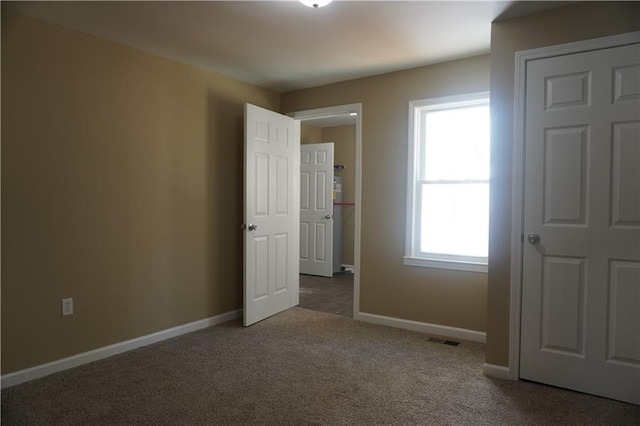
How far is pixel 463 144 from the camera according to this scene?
139 inches

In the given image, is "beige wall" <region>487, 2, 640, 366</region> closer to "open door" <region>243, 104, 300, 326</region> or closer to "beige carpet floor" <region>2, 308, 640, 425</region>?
"beige carpet floor" <region>2, 308, 640, 425</region>

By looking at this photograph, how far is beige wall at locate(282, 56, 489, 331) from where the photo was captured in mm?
3420

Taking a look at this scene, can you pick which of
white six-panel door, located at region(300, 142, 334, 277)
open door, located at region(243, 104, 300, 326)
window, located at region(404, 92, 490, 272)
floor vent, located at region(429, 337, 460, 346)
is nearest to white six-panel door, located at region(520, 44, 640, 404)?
floor vent, located at region(429, 337, 460, 346)

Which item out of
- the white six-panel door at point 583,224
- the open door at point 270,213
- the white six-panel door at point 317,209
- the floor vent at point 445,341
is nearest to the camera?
the white six-panel door at point 583,224

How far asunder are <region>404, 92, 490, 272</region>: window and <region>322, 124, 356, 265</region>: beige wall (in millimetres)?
2878

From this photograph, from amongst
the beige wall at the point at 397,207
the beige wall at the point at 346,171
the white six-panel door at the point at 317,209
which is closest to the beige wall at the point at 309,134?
the beige wall at the point at 346,171

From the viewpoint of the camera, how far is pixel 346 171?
6.75 meters

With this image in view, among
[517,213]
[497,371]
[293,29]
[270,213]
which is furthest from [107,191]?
[497,371]

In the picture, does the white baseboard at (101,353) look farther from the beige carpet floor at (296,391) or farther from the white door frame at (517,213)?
the white door frame at (517,213)

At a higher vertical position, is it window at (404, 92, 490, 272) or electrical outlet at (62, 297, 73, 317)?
window at (404, 92, 490, 272)

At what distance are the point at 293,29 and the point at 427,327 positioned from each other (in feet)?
8.67

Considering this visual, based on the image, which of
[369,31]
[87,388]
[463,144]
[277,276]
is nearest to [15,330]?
[87,388]

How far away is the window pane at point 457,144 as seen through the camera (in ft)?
11.3

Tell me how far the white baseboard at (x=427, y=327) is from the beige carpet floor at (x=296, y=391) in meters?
0.13
